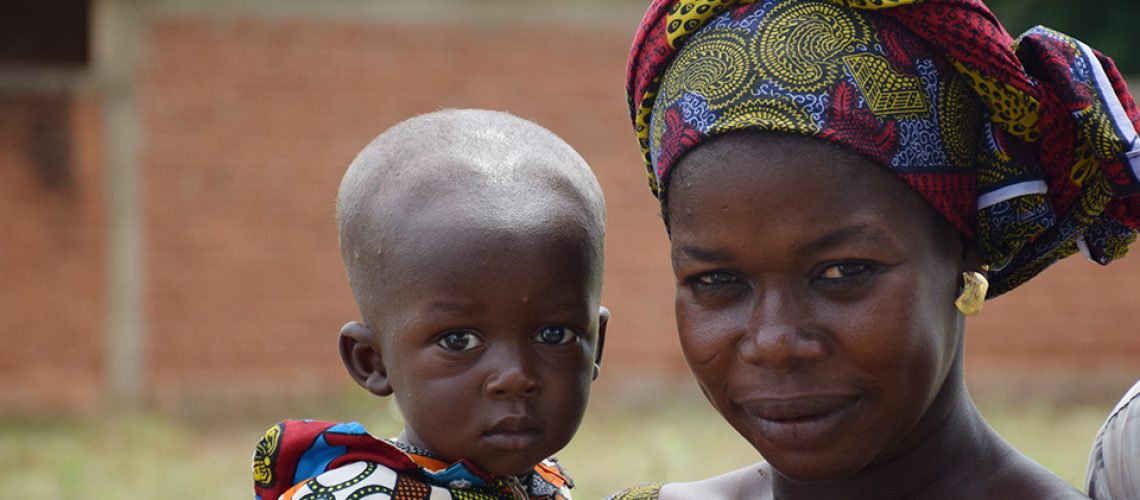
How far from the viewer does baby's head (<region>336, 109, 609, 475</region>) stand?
2.67 m

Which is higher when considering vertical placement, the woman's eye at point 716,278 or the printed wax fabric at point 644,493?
the woman's eye at point 716,278

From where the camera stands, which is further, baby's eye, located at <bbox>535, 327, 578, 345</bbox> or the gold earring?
baby's eye, located at <bbox>535, 327, 578, 345</bbox>

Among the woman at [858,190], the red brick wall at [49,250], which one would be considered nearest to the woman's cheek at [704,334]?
the woman at [858,190]

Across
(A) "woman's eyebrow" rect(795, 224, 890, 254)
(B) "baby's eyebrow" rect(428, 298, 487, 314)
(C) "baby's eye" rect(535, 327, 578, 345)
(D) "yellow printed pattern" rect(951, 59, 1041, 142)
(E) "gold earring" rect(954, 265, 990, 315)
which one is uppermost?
(D) "yellow printed pattern" rect(951, 59, 1041, 142)

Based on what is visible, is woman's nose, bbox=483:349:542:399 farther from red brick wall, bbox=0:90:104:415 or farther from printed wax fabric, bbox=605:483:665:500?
red brick wall, bbox=0:90:104:415

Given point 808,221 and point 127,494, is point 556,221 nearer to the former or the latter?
point 808,221

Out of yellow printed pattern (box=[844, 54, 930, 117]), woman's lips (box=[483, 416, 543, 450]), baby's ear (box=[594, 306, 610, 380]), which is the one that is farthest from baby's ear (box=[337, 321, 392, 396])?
yellow printed pattern (box=[844, 54, 930, 117])

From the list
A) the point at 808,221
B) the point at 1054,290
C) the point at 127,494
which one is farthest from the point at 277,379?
the point at 808,221

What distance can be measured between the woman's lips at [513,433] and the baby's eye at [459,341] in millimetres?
161

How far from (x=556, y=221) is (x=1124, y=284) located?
10126 mm

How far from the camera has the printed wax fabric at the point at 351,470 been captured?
102 inches

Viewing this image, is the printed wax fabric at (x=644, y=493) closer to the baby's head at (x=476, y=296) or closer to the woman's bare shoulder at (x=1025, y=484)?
the baby's head at (x=476, y=296)

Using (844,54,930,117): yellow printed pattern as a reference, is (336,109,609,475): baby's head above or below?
below

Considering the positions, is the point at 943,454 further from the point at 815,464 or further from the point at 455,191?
the point at 455,191
